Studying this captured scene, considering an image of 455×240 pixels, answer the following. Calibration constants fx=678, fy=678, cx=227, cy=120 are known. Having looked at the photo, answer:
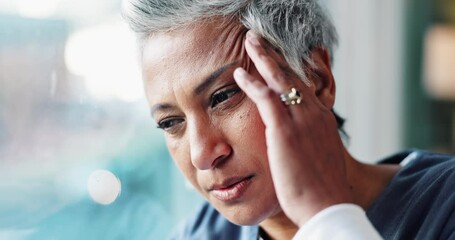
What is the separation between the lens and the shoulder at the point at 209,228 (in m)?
1.38

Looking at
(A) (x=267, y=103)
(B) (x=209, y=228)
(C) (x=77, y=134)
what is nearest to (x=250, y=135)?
(A) (x=267, y=103)

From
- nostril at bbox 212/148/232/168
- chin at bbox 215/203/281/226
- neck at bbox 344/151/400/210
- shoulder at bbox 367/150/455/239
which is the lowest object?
shoulder at bbox 367/150/455/239

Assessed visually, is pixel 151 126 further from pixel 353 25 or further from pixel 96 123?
pixel 353 25

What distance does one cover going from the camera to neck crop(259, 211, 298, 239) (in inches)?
50.0

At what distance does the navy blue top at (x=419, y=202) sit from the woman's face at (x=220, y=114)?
0.20 m

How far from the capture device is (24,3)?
1387mm

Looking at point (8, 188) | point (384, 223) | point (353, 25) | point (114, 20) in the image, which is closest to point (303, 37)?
point (384, 223)

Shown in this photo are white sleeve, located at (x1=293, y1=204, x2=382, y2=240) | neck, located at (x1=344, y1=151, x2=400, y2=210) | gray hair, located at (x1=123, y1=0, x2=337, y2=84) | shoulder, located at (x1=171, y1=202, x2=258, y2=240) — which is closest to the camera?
white sleeve, located at (x1=293, y1=204, x2=382, y2=240)

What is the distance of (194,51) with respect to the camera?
42.5 inches

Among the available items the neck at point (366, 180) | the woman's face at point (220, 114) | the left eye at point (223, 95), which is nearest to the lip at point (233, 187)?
the woman's face at point (220, 114)

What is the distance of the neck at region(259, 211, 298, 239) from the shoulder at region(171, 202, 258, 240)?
3 centimetres

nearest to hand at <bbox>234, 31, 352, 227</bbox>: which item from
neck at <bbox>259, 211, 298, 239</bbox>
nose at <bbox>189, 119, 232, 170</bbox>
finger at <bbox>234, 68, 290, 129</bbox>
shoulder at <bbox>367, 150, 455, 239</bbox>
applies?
finger at <bbox>234, 68, 290, 129</bbox>

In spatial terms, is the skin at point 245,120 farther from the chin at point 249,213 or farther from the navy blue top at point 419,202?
the navy blue top at point 419,202

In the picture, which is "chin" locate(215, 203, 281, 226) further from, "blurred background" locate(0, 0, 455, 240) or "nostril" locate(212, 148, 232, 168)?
"blurred background" locate(0, 0, 455, 240)
